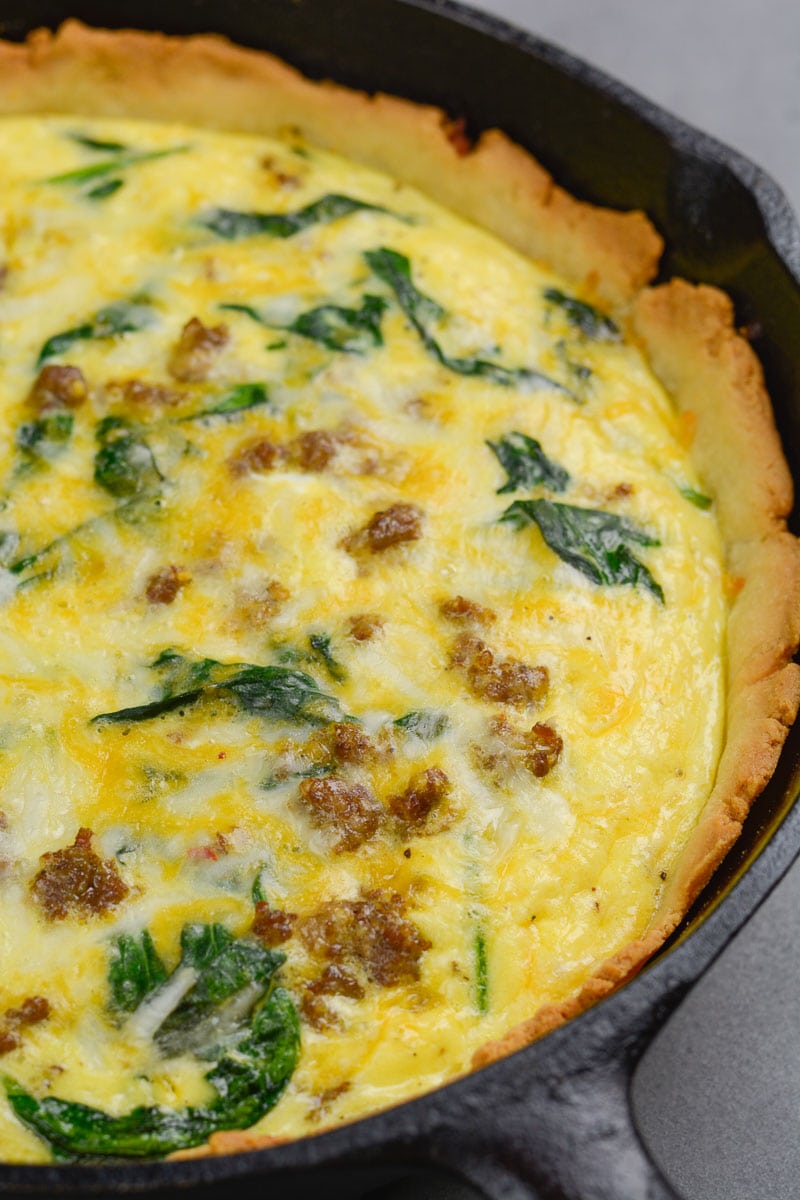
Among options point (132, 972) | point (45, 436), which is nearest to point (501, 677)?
point (132, 972)

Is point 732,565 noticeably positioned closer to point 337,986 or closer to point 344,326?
point 344,326

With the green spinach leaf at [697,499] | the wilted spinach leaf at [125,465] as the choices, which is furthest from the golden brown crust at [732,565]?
the wilted spinach leaf at [125,465]

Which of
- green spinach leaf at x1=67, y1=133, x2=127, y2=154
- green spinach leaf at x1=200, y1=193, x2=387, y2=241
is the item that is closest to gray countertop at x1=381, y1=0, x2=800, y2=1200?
green spinach leaf at x1=200, y1=193, x2=387, y2=241

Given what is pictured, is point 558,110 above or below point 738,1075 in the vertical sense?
above

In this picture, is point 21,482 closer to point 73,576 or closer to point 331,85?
point 73,576

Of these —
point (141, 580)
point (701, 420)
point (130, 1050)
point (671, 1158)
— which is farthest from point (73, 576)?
point (671, 1158)

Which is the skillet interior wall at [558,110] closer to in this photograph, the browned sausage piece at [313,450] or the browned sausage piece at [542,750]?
the browned sausage piece at [542,750]

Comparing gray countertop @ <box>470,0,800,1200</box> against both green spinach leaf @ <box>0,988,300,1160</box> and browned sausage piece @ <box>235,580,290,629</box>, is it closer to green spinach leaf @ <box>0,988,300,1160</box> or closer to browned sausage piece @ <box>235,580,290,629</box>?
green spinach leaf @ <box>0,988,300,1160</box>
